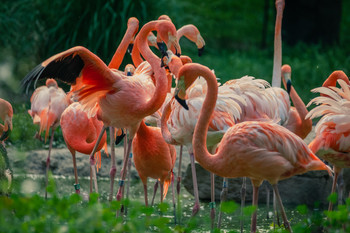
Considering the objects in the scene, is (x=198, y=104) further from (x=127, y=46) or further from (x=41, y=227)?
(x=41, y=227)

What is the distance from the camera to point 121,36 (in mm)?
8219

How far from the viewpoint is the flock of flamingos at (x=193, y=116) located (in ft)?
11.2

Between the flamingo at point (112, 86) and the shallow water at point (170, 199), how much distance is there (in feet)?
2.46

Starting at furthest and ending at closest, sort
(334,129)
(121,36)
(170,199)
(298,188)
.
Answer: (121,36)
(170,199)
(298,188)
(334,129)

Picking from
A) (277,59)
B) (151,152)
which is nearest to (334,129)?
(151,152)

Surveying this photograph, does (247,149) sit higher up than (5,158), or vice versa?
(247,149)

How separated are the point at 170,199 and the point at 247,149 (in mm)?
2334

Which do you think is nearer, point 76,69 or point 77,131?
point 76,69

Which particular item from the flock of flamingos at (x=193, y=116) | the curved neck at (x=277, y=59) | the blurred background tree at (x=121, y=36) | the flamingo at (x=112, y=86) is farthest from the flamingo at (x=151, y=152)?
the blurred background tree at (x=121, y=36)

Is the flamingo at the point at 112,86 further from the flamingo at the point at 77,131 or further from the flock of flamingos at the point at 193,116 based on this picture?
the flamingo at the point at 77,131

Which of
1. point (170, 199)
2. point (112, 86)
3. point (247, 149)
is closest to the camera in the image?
point (247, 149)

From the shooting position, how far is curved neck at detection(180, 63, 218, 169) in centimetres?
337

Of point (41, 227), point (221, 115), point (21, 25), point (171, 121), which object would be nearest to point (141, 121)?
point (171, 121)

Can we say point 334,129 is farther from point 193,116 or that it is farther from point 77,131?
point 77,131
